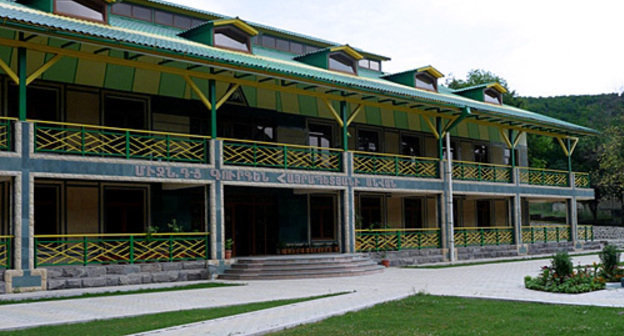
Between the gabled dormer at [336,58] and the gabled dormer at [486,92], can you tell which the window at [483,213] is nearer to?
the gabled dormer at [486,92]

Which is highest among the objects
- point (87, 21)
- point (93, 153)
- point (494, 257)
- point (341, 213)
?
point (87, 21)

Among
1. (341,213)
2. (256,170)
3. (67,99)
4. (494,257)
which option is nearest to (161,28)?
(67,99)

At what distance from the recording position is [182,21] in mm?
25422

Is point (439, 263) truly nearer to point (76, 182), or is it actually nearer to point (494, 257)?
point (494, 257)

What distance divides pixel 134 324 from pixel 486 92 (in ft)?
82.7

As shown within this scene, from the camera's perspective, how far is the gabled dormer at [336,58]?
2531 cm

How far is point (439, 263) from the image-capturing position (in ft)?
79.2

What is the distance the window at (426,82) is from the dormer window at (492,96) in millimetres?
3442

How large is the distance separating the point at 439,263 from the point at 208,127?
9210 millimetres

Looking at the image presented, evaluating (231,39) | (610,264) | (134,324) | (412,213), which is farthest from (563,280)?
(412,213)

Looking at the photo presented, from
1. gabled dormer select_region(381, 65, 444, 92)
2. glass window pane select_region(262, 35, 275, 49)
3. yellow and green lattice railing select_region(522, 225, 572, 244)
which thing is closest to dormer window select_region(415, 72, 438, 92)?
gabled dormer select_region(381, 65, 444, 92)

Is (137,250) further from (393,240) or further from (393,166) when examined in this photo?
(393,166)

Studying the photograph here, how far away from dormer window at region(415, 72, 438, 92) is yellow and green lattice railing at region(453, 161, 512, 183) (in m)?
3.48

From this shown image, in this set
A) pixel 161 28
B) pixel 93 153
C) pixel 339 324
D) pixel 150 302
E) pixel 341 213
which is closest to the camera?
pixel 339 324
